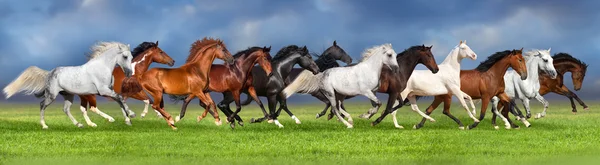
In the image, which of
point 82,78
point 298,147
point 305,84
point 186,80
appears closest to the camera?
point 298,147

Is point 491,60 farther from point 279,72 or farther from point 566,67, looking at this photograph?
point 566,67

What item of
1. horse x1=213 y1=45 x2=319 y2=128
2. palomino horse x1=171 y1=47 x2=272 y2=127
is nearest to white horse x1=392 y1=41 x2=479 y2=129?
horse x1=213 y1=45 x2=319 y2=128

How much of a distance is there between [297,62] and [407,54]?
267 centimetres

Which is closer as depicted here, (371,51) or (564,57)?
(371,51)

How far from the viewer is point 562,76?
24422 mm

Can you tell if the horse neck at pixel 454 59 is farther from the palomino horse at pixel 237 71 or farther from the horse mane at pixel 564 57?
the horse mane at pixel 564 57

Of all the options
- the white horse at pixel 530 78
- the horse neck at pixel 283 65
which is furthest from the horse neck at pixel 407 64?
the white horse at pixel 530 78

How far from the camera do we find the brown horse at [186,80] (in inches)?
663

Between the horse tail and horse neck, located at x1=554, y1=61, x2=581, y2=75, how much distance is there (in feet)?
29.8

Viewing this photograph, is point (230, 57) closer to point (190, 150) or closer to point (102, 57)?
point (102, 57)

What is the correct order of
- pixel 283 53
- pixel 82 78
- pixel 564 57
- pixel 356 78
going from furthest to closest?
1. pixel 564 57
2. pixel 283 53
3. pixel 356 78
4. pixel 82 78

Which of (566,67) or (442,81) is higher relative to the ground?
(566,67)

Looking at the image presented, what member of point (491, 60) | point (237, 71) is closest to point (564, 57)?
point (491, 60)

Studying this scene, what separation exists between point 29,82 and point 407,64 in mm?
8678
